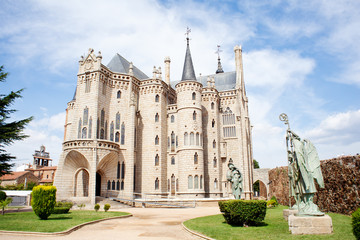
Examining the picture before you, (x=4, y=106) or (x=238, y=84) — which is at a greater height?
(x=238, y=84)

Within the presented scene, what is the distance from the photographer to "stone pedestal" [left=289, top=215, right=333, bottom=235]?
10352 millimetres

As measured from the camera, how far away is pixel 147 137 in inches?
1495

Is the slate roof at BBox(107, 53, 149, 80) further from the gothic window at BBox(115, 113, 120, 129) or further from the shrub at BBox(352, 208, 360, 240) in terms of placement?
the shrub at BBox(352, 208, 360, 240)

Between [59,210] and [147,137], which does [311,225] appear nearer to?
[59,210]

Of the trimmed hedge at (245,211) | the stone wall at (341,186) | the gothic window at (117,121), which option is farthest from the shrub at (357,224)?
the gothic window at (117,121)

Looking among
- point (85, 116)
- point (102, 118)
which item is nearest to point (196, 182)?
point (102, 118)

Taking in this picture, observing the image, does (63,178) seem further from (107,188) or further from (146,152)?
(146,152)

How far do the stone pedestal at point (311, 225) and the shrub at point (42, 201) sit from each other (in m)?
12.8

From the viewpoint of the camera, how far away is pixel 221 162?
135 feet

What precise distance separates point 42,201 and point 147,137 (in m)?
22.9

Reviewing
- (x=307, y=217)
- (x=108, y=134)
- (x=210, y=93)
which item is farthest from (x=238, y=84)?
(x=307, y=217)

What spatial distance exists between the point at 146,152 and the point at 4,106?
706 inches

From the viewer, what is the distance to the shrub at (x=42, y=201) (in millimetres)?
15414

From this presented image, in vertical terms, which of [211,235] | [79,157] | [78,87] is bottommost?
[211,235]
